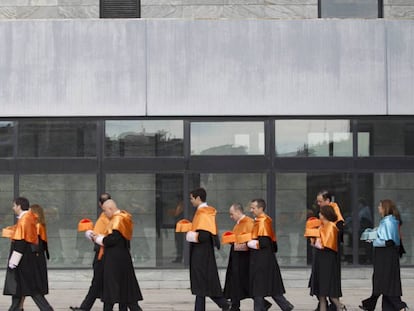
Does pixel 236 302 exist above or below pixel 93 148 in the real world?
below

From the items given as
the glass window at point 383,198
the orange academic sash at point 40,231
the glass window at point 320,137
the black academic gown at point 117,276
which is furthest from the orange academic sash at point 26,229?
the glass window at point 383,198

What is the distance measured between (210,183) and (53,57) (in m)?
4.16

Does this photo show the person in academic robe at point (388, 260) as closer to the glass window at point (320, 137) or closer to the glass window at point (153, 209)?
the glass window at point (320, 137)

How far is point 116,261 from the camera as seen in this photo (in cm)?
1377

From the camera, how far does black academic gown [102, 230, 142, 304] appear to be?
13727 mm

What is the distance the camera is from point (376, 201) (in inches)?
794

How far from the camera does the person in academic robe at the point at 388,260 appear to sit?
48.4ft

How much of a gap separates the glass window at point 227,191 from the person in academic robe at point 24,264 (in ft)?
20.2

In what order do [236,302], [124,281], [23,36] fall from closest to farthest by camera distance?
[124,281] → [236,302] → [23,36]

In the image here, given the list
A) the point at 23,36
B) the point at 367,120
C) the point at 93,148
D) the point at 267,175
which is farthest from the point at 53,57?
the point at 367,120

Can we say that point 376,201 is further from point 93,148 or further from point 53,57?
point 53,57

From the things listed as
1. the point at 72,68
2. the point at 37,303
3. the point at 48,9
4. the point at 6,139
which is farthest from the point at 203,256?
the point at 48,9

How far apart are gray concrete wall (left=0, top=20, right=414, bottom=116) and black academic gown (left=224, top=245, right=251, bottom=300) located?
5375 millimetres

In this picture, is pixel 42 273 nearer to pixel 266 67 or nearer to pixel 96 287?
pixel 96 287
